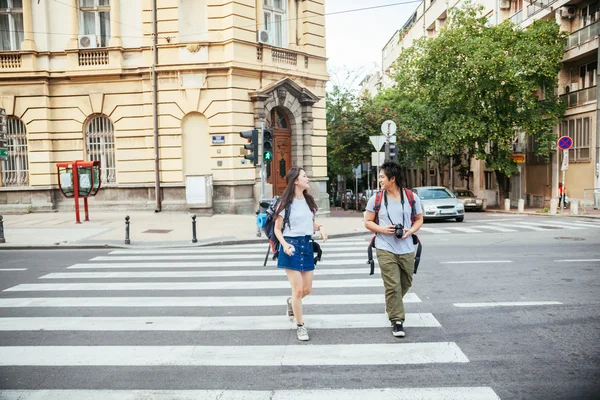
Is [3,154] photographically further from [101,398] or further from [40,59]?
[101,398]

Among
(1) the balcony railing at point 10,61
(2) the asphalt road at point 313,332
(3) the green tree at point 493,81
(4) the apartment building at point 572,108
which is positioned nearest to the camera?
(2) the asphalt road at point 313,332

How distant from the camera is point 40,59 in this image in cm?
2106

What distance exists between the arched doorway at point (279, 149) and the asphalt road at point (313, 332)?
11732mm

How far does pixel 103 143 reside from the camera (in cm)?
2144

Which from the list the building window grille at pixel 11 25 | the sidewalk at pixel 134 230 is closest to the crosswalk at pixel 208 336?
the sidewalk at pixel 134 230

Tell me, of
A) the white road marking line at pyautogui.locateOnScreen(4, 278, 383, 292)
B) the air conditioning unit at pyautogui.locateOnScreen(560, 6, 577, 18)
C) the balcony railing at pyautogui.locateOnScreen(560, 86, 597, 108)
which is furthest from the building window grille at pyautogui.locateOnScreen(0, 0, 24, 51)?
the air conditioning unit at pyautogui.locateOnScreen(560, 6, 577, 18)

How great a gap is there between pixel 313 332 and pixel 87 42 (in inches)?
742

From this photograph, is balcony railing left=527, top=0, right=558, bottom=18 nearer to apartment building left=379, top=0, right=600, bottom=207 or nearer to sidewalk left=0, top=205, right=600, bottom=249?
apartment building left=379, top=0, right=600, bottom=207

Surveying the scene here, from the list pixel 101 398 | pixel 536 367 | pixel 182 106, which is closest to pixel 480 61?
pixel 182 106

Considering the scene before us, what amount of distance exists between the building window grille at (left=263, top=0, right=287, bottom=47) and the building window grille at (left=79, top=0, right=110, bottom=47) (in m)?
6.43

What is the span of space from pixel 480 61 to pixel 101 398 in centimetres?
2817

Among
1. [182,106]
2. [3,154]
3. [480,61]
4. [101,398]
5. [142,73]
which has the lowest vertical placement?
[101,398]

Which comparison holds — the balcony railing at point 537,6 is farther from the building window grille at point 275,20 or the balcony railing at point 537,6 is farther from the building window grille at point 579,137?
the building window grille at point 275,20

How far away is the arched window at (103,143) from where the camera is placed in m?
21.4
